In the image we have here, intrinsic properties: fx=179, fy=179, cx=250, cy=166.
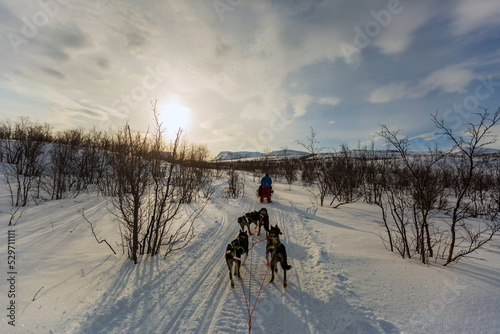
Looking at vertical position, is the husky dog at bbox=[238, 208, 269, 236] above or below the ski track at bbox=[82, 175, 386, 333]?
→ above

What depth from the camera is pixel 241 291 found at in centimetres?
299

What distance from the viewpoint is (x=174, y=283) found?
10.2 ft

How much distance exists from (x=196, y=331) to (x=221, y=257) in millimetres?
1881

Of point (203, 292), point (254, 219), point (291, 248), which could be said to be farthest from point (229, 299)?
point (254, 219)

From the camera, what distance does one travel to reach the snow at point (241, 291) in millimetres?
2180

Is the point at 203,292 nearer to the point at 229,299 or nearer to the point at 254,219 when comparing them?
the point at 229,299

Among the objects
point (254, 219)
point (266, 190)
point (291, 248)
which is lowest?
point (291, 248)

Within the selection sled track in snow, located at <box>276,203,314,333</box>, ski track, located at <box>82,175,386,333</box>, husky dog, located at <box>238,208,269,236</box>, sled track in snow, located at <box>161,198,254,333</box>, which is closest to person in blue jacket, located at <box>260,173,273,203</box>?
sled track in snow, located at <box>276,203,314,333</box>

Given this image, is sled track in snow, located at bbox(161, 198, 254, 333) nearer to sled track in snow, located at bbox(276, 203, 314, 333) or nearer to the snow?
the snow

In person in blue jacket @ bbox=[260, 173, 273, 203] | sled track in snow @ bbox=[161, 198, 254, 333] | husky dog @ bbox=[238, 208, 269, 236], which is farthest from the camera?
person in blue jacket @ bbox=[260, 173, 273, 203]

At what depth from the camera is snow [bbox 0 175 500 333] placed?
7.15 ft

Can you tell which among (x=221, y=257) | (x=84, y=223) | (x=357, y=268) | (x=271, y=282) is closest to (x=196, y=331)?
(x=271, y=282)

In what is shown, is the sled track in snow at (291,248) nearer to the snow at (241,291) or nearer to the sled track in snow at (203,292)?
the snow at (241,291)

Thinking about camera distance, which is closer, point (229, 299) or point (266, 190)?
point (229, 299)
